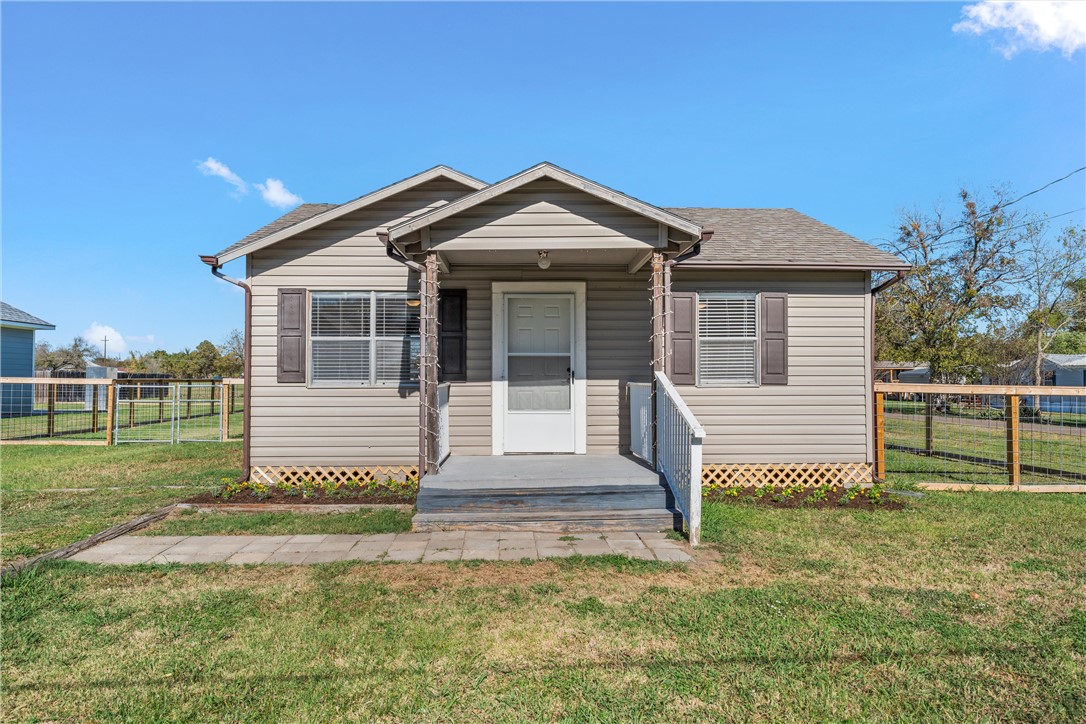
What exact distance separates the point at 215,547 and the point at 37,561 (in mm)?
1133

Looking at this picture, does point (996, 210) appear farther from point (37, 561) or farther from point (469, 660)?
point (37, 561)

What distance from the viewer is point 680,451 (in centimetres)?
504

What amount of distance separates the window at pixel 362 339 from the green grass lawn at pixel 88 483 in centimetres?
225

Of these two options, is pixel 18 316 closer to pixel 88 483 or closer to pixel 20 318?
pixel 20 318

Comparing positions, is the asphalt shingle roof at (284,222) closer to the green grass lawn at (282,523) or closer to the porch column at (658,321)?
the green grass lawn at (282,523)

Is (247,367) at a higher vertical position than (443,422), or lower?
higher

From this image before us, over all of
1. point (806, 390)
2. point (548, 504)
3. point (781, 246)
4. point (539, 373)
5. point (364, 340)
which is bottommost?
point (548, 504)

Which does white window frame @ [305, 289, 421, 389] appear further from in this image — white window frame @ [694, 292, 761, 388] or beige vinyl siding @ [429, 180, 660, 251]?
white window frame @ [694, 292, 761, 388]

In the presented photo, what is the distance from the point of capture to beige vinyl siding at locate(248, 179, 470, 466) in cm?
678

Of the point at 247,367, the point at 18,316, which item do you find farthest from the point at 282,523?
the point at 18,316

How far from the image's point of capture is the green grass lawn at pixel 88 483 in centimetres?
488

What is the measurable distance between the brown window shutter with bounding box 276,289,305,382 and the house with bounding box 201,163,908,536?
0.03 meters

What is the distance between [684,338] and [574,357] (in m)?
1.51

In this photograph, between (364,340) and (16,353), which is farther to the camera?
(16,353)
